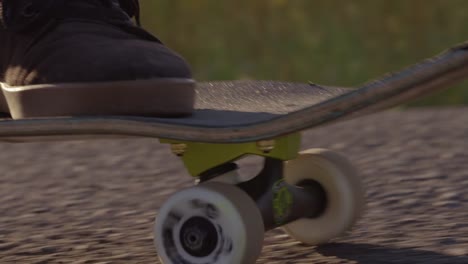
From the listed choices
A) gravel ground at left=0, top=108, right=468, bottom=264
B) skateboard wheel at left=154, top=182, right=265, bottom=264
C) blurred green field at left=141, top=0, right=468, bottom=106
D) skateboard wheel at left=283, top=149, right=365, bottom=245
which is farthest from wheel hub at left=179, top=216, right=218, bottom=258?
blurred green field at left=141, top=0, right=468, bottom=106

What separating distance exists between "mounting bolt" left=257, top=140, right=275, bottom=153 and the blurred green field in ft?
13.5

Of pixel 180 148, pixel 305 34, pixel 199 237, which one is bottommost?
pixel 199 237

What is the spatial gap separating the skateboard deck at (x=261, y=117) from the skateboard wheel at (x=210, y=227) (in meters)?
0.12

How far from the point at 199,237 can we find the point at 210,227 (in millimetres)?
29

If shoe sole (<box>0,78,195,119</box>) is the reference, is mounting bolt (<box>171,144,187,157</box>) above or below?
below

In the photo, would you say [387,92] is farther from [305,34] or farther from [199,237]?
[305,34]

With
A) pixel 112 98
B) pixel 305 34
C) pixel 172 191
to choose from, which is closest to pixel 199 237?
pixel 112 98

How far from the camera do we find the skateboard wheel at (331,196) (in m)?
2.71

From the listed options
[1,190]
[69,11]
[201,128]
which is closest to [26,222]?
[1,190]

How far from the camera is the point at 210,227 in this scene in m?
2.32

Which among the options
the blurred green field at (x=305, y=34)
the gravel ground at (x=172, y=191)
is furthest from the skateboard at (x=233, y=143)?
the blurred green field at (x=305, y=34)

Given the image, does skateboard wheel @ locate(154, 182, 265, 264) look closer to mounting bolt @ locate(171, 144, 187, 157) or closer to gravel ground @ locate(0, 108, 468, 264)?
mounting bolt @ locate(171, 144, 187, 157)

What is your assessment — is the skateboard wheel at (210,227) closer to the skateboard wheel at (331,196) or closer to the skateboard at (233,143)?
the skateboard at (233,143)

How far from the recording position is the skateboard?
7.14 ft
